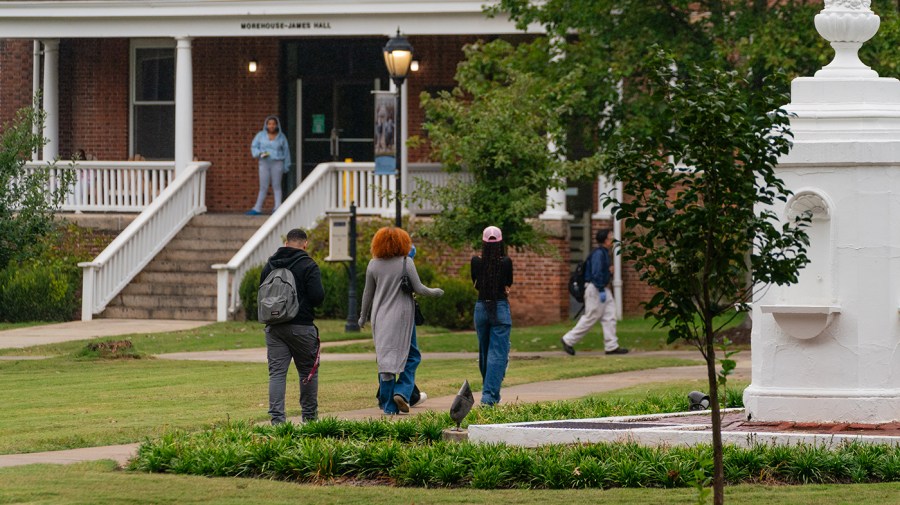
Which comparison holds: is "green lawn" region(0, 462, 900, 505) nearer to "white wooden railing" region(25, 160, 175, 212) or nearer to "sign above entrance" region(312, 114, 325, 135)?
"white wooden railing" region(25, 160, 175, 212)

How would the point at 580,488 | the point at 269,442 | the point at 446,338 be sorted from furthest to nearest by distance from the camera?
the point at 446,338 < the point at 269,442 < the point at 580,488

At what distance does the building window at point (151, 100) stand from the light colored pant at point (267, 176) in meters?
3.08

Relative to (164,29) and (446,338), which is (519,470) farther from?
(164,29)

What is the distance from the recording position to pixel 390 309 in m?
14.5

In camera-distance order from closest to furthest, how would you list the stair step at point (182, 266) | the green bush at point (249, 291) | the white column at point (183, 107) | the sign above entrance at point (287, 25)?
1. the green bush at point (249, 291)
2. the stair step at point (182, 266)
3. the sign above entrance at point (287, 25)
4. the white column at point (183, 107)

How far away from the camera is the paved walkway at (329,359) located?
11743mm

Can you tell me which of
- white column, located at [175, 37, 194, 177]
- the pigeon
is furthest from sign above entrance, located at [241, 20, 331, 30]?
the pigeon

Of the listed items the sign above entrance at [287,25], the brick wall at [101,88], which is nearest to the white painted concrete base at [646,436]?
the sign above entrance at [287,25]

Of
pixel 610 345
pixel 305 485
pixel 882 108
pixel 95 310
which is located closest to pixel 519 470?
pixel 305 485

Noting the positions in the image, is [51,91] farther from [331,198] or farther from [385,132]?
[385,132]

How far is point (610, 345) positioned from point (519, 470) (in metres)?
11.6

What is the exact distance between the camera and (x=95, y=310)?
25766mm

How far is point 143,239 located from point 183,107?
96.0 inches

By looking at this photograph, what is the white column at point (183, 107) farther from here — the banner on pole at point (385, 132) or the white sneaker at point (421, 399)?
the white sneaker at point (421, 399)
